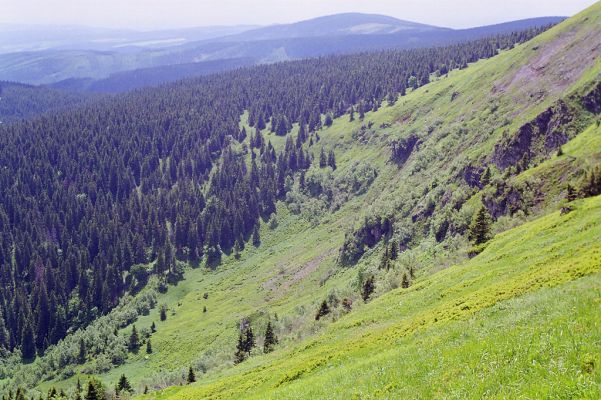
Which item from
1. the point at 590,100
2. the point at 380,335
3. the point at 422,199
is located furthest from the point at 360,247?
the point at 380,335

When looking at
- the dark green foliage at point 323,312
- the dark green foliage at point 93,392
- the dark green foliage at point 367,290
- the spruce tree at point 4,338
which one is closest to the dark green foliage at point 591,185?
the dark green foliage at point 367,290

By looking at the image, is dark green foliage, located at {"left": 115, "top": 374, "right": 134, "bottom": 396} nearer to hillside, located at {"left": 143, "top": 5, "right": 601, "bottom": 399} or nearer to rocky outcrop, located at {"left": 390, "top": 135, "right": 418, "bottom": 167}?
hillside, located at {"left": 143, "top": 5, "right": 601, "bottom": 399}

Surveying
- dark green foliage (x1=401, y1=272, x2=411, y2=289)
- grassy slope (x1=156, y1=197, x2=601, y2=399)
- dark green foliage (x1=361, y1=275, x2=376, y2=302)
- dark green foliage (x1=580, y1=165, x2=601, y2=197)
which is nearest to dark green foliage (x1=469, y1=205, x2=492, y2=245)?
grassy slope (x1=156, y1=197, x2=601, y2=399)

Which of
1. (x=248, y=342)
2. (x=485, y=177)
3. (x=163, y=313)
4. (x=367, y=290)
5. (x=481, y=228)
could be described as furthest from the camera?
(x=163, y=313)

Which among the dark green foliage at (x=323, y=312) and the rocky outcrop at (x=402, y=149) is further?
the rocky outcrop at (x=402, y=149)

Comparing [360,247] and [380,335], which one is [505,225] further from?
[360,247]

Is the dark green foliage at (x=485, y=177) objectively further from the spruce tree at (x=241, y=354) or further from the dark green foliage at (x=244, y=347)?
the spruce tree at (x=241, y=354)

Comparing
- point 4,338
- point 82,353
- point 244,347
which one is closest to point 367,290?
point 244,347

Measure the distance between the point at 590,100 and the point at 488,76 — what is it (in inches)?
3080

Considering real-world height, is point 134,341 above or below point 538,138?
below

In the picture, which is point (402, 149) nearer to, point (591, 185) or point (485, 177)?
point (485, 177)

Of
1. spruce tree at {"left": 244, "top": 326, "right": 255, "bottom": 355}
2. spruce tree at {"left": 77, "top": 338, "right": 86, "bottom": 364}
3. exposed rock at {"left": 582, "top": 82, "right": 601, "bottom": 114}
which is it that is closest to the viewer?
spruce tree at {"left": 244, "top": 326, "right": 255, "bottom": 355}

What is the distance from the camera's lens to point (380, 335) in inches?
1642

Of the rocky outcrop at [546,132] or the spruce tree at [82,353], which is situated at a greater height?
the rocky outcrop at [546,132]
